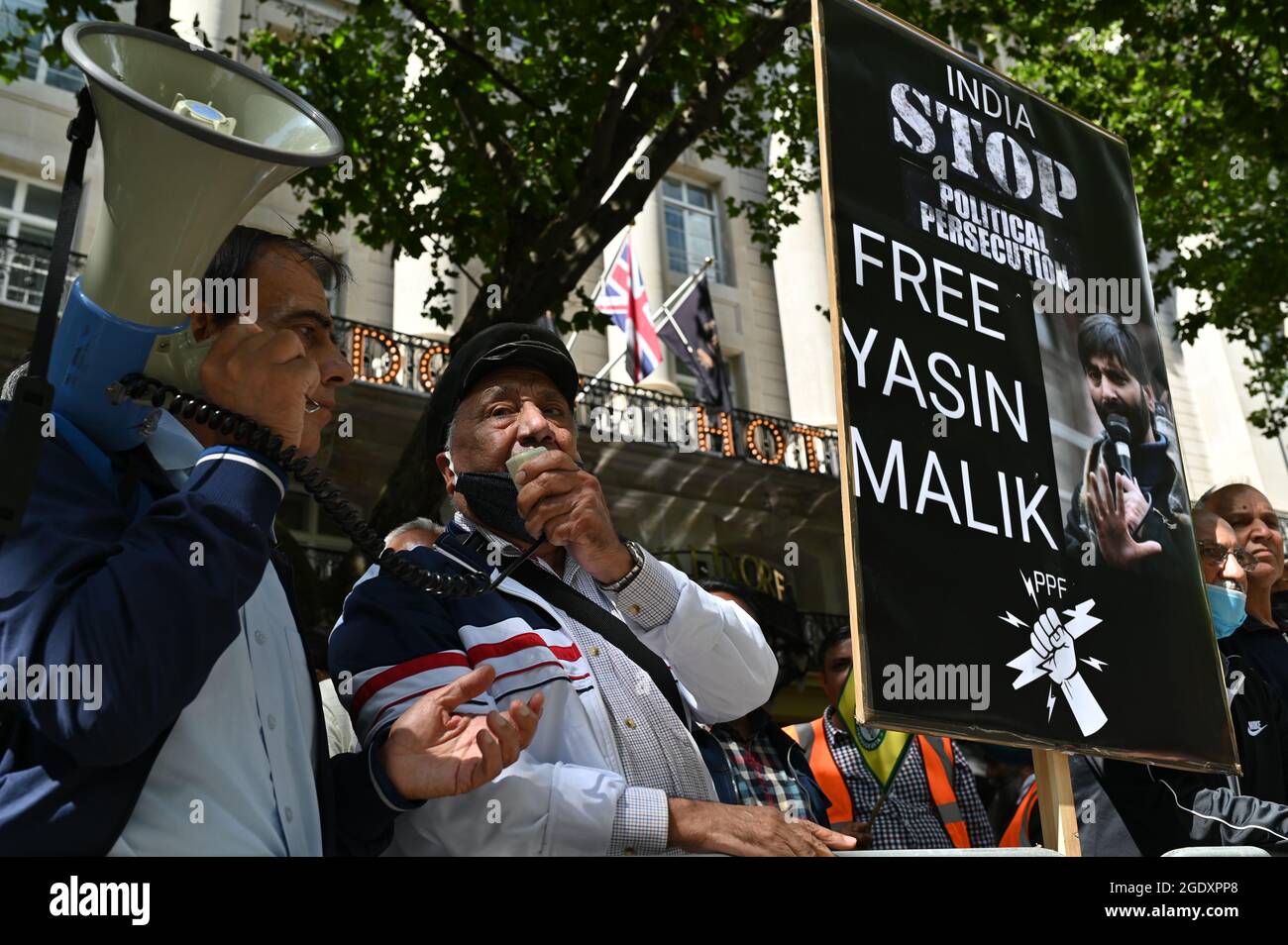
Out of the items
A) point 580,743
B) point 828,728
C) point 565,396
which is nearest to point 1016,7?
point 828,728

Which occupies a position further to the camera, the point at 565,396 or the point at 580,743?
the point at 565,396

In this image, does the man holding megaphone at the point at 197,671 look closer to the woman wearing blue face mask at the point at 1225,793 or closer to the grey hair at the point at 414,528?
the grey hair at the point at 414,528

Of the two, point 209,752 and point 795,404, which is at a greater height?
point 795,404

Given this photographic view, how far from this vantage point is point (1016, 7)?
1094cm

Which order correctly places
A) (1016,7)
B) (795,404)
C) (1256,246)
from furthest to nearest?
1. (795,404)
2. (1256,246)
3. (1016,7)

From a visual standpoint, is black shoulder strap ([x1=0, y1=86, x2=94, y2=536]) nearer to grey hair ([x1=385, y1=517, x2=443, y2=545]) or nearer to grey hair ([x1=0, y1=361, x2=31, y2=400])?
grey hair ([x1=0, y1=361, x2=31, y2=400])

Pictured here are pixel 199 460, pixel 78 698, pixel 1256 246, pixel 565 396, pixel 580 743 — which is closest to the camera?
pixel 78 698

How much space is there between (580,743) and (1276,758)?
2.63 meters

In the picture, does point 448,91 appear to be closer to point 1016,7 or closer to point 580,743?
point 1016,7

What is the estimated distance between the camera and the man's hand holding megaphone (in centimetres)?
198

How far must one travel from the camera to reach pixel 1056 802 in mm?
2936

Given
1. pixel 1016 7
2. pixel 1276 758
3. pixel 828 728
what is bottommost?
pixel 1276 758

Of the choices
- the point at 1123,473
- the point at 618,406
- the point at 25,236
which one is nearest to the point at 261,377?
the point at 1123,473

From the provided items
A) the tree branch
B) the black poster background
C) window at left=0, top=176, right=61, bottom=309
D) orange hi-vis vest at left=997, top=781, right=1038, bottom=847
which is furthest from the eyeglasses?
window at left=0, top=176, right=61, bottom=309
